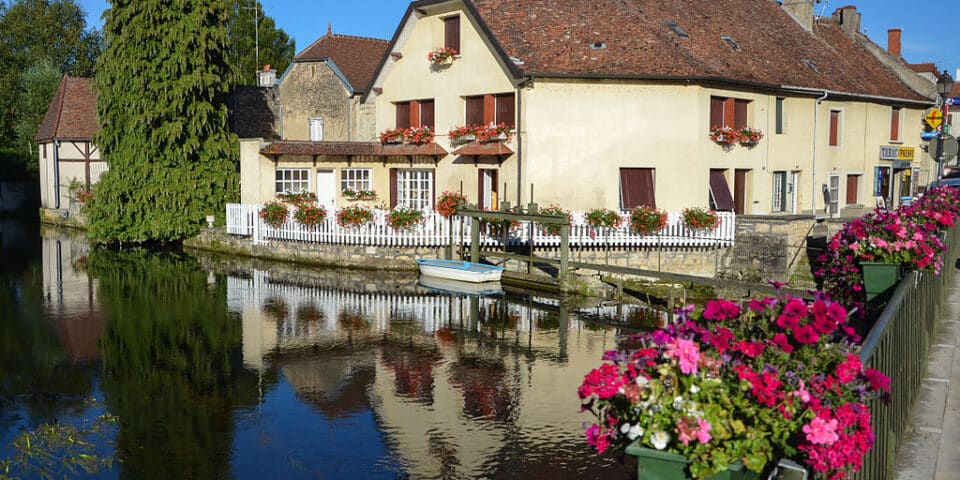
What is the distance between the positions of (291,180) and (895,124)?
22689mm

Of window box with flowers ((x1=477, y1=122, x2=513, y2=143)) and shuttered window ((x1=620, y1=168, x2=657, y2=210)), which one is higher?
window box with flowers ((x1=477, y1=122, x2=513, y2=143))

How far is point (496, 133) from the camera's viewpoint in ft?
87.7

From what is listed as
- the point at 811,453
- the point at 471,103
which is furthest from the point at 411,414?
the point at 471,103

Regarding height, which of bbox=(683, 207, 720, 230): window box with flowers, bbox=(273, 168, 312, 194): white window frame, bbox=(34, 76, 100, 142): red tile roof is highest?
bbox=(34, 76, 100, 142): red tile roof

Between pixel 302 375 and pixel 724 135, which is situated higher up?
pixel 724 135

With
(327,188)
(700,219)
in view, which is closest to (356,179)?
(327,188)

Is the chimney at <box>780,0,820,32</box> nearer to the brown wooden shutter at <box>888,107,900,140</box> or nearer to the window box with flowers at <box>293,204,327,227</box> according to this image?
the brown wooden shutter at <box>888,107,900,140</box>

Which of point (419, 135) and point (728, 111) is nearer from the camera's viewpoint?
point (728, 111)

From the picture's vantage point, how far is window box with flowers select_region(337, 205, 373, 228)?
2538cm

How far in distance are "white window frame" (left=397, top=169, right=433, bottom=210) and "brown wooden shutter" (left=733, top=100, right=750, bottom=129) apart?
31.9 ft

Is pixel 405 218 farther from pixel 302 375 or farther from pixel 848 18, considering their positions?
pixel 848 18

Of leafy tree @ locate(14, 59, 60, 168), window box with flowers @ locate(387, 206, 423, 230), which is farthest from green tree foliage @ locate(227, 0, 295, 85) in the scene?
window box with flowers @ locate(387, 206, 423, 230)

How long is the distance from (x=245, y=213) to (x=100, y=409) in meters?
17.5

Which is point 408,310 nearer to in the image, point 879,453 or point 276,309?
point 276,309
